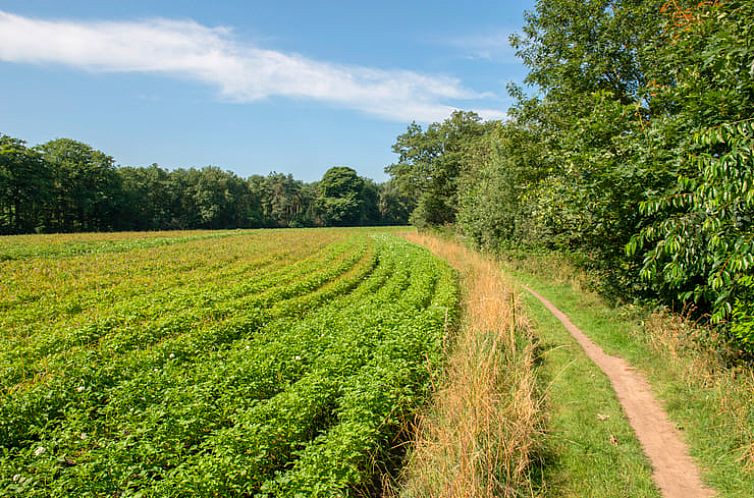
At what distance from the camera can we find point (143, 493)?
3801mm

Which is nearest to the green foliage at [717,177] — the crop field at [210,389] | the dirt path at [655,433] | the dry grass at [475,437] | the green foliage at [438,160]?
the dirt path at [655,433]

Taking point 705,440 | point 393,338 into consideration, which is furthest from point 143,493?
point 705,440

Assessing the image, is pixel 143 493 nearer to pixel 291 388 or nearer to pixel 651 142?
pixel 291 388

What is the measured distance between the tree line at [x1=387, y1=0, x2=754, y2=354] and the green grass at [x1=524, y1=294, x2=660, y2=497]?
2139 millimetres

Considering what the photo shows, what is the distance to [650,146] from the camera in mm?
7500

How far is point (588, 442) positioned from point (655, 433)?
3.50 ft

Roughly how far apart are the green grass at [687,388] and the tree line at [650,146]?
2.17 ft

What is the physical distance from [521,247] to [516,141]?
766 cm

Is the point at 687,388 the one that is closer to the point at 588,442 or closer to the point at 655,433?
the point at 655,433

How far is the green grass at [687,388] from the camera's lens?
4906 millimetres

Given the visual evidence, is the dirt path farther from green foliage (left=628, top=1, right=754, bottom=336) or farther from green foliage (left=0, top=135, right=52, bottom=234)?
green foliage (left=0, top=135, right=52, bottom=234)

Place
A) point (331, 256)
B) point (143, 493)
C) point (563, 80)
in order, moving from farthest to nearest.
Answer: point (331, 256), point (563, 80), point (143, 493)

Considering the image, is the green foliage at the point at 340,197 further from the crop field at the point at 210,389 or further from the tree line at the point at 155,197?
the crop field at the point at 210,389

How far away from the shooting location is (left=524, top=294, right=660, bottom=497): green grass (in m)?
4.68
